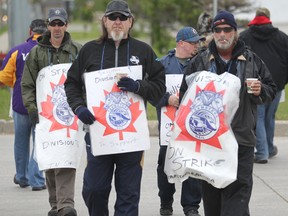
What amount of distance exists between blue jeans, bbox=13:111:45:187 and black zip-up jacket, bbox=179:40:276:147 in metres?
3.21

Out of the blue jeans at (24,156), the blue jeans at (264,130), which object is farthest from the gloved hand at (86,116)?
the blue jeans at (264,130)

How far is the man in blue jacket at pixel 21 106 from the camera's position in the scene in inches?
385

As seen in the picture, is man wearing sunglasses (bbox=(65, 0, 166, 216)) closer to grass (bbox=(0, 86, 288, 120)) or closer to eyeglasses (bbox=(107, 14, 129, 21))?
eyeglasses (bbox=(107, 14, 129, 21))

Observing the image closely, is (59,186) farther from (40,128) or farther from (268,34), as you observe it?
(268,34)

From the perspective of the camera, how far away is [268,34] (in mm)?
11914

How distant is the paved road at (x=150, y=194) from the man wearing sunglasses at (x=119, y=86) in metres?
1.76

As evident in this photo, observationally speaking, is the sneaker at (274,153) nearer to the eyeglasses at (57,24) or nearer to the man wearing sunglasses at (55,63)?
the man wearing sunglasses at (55,63)

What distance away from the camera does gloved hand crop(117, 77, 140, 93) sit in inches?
280

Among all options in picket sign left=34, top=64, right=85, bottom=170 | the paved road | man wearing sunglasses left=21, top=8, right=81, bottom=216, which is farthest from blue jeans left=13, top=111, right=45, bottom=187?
picket sign left=34, top=64, right=85, bottom=170

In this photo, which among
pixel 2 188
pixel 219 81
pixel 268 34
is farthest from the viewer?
pixel 268 34

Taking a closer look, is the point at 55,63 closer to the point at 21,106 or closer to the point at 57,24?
the point at 57,24

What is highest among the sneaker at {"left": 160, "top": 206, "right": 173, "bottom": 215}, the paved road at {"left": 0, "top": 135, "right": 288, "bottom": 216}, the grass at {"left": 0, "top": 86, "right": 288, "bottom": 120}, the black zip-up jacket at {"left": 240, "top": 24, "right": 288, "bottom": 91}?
the black zip-up jacket at {"left": 240, "top": 24, "right": 288, "bottom": 91}

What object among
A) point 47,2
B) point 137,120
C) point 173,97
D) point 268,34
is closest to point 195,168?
point 137,120

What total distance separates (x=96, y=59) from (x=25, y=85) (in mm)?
1474
